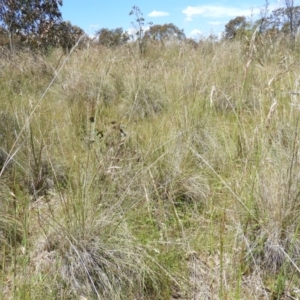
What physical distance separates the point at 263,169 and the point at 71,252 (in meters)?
0.97

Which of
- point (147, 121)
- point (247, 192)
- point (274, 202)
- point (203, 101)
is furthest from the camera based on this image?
point (147, 121)

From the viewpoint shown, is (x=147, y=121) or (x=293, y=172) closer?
(x=293, y=172)

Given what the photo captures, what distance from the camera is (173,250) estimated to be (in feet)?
4.66

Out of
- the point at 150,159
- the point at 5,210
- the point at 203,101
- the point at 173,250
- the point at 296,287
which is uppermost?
the point at 203,101

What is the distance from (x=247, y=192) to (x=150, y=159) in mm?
706

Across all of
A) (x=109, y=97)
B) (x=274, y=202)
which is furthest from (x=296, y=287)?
(x=109, y=97)

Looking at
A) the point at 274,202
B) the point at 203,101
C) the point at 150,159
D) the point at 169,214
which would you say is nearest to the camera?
the point at 274,202

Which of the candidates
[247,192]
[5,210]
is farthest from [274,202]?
[5,210]

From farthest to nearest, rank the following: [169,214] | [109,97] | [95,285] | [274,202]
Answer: [109,97] → [169,214] → [274,202] → [95,285]

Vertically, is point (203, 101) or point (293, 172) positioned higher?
point (203, 101)

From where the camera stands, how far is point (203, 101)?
2578 mm

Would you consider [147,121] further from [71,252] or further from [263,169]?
[71,252]

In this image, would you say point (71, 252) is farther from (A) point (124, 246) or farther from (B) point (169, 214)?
(B) point (169, 214)

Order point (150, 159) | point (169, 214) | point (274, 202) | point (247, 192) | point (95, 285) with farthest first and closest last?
1. point (150, 159)
2. point (169, 214)
3. point (247, 192)
4. point (274, 202)
5. point (95, 285)
